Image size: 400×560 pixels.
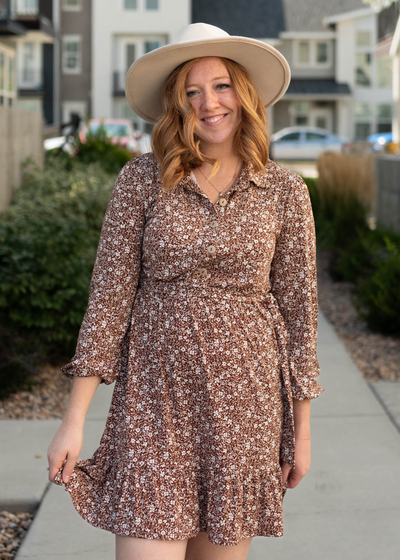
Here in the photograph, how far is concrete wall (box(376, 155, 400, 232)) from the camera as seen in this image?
951cm

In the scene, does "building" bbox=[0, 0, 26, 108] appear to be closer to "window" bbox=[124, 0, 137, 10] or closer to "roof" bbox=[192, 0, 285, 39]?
→ "window" bbox=[124, 0, 137, 10]

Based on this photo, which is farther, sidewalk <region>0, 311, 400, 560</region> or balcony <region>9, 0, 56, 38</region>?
balcony <region>9, 0, 56, 38</region>

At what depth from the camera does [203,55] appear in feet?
7.16

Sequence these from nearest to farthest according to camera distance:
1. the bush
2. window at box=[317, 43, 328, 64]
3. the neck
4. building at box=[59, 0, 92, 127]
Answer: the neck < the bush < building at box=[59, 0, 92, 127] < window at box=[317, 43, 328, 64]

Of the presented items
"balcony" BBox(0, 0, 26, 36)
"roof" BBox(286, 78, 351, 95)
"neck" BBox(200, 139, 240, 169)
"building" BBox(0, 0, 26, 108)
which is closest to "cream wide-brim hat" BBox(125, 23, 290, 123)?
"neck" BBox(200, 139, 240, 169)

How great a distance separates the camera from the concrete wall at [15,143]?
8.30 m

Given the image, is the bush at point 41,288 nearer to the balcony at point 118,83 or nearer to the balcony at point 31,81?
the balcony at point 31,81

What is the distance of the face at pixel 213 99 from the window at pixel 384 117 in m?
36.0

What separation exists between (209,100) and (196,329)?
0.63 metres

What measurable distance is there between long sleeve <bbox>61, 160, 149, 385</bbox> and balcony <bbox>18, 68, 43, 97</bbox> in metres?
34.0

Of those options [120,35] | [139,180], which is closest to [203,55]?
[139,180]

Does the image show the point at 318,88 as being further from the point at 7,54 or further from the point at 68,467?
the point at 68,467

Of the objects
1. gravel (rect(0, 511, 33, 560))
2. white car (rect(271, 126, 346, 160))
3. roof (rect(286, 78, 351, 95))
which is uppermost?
roof (rect(286, 78, 351, 95))

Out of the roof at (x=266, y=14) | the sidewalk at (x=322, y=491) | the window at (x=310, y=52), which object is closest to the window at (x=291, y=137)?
the window at (x=310, y=52)
